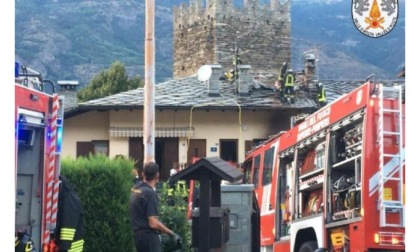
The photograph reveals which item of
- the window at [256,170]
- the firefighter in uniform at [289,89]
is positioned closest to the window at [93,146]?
the firefighter in uniform at [289,89]

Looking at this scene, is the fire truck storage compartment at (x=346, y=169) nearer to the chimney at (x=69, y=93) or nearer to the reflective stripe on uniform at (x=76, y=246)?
the reflective stripe on uniform at (x=76, y=246)

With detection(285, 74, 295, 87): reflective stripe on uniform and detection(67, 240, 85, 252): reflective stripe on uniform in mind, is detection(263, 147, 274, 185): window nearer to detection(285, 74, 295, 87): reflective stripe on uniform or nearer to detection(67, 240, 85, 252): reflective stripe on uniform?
detection(67, 240, 85, 252): reflective stripe on uniform

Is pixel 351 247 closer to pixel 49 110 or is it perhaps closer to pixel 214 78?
pixel 49 110

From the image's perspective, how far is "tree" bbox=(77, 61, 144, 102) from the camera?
2430 inches

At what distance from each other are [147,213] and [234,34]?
5466cm

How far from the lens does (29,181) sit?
34.8 ft

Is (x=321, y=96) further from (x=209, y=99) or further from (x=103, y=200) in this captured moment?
(x=103, y=200)

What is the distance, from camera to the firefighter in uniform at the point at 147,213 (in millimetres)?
10109

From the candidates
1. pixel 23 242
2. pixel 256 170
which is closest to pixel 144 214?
pixel 23 242

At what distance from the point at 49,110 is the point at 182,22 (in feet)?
189

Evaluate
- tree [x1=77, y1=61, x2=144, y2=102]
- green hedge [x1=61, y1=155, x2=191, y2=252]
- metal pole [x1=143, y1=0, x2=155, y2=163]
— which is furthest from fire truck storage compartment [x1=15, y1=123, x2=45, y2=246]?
tree [x1=77, y1=61, x2=144, y2=102]

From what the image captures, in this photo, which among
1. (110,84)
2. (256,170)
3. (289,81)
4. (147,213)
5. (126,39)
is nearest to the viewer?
(147,213)
